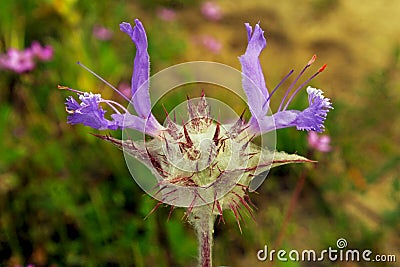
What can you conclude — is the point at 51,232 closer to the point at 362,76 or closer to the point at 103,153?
the point at 103,153

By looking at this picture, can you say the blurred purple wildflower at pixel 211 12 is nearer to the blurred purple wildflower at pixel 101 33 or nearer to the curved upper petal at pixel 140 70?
the blurred purple wildflower at pixel 101 33

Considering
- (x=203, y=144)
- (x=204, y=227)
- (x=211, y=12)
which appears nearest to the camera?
(x=203, y=144)

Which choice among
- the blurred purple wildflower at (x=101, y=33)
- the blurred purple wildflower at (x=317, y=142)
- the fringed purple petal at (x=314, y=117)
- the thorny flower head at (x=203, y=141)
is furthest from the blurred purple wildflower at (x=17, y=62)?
the fringed purple petal at (x=314, y=117)

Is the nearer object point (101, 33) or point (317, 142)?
point (317, 142)

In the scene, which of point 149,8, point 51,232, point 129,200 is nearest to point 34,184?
point 51,232

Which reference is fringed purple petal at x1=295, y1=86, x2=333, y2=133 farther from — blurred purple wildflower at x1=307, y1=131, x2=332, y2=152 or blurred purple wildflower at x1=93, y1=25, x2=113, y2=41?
blurred purple wildflower at x1=93, y1=25, x2=113, y2=41

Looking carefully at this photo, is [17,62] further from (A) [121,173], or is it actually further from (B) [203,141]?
(B) [203,141]

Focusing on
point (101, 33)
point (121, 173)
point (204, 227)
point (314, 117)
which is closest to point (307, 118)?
point (314, 117)
